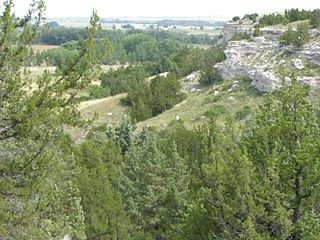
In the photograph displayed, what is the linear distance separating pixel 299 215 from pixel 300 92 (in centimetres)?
300

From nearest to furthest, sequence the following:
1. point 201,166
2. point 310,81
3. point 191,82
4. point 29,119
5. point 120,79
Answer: point 29,119
point 201,166
point 310,81
point 191,82
point 120,79

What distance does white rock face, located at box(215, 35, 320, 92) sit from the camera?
3666 cm

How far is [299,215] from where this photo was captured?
34.4ft

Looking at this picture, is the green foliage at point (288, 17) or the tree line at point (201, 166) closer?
the tree line at point (201, 166)

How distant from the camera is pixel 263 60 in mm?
40906

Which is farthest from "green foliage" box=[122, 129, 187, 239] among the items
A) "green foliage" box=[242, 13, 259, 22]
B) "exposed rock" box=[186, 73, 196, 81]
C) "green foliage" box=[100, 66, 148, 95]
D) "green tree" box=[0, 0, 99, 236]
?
"green foliage" box=[242, 13, 259, 22]

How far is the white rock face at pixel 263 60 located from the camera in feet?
120

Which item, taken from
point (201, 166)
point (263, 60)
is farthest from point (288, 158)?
point (263, 60)

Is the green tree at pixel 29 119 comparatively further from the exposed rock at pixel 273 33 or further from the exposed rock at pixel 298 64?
the exposed rock at pixel 273 33

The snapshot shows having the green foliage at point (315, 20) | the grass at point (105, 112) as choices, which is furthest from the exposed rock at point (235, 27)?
the grass at point (105, 112)

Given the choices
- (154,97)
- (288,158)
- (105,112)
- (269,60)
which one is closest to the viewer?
(288,158)

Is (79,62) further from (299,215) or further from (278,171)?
(299,215)

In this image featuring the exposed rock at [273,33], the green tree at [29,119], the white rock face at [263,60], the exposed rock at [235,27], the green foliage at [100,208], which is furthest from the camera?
the exposed rock at [235,27]

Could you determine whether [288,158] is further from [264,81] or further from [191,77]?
[191,77]
